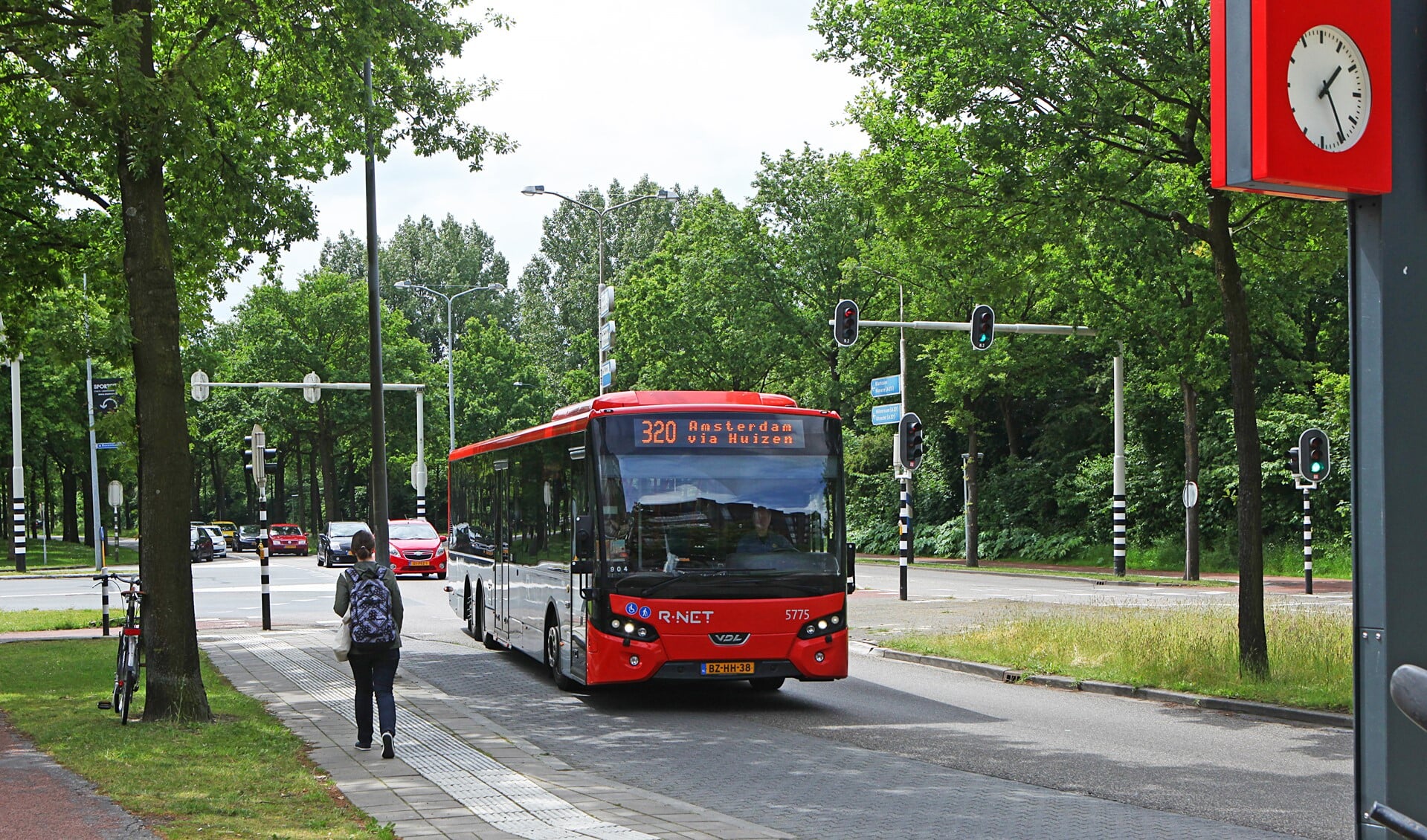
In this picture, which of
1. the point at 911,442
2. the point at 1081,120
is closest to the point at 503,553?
the point at 1081,120

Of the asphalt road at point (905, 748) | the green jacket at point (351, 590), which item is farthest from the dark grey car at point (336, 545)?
the green jacket at point (351, 590)

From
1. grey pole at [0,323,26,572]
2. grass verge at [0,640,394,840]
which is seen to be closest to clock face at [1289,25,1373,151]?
grass verge at [0,640,394,840]

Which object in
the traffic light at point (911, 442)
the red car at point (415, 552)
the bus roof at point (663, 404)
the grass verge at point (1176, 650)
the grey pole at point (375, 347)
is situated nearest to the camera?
the grass verge at point (1176, 650)

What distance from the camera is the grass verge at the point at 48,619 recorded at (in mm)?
22844

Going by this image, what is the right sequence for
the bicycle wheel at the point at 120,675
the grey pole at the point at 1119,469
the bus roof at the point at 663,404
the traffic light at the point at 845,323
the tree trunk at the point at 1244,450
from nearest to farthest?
the bicycle wheel at the point at 120,675
the bus roof at the point at 663,404
the tree trunk at the point at 1244,450
the traffic light at the point at 845,323
the grey pole at the point at 1119,469

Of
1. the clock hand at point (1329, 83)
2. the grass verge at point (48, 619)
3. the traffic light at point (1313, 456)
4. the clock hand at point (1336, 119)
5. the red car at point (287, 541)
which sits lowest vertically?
the red car at point (287, 541)

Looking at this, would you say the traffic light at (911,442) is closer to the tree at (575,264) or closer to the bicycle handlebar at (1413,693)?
the bicycle handlebar at (1413,693)

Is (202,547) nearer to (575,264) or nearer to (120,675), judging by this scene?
(575,264)

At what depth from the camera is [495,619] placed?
19250 millimetres

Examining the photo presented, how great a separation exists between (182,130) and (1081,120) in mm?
8610

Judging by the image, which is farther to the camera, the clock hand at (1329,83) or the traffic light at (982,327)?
the traffic light at (982,327)

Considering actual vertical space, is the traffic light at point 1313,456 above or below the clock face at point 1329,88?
below

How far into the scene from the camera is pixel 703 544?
532 inches

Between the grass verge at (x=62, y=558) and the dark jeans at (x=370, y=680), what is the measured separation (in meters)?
37.1
